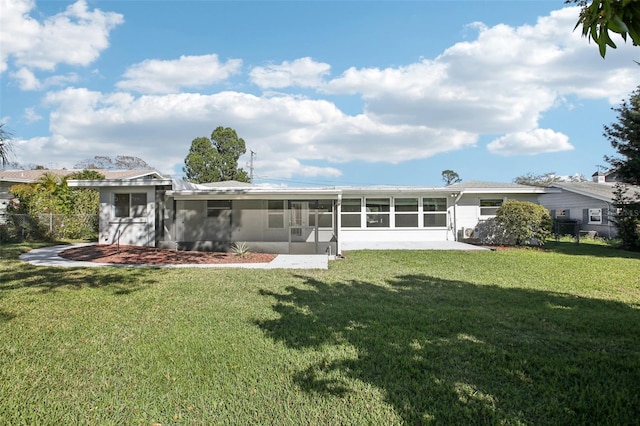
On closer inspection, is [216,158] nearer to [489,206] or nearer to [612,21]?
[489,206]

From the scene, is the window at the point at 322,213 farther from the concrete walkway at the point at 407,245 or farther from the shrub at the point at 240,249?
the shrub at the point at 240,249

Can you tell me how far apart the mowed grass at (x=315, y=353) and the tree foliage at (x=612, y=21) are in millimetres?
2538

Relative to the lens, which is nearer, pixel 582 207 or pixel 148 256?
pixel 148 256

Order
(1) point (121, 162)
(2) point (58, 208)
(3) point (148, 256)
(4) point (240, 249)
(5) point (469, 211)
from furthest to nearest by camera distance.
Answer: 1. (1) point (121, 162)
2. (5) point (469, 211)
3. (2) point (58, 208)
4. (4) point (240, 249)
5. (3) point (148, 256)

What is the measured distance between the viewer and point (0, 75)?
1182 centimetres

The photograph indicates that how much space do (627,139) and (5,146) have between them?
907 inches

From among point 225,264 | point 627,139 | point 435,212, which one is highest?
point 627,139

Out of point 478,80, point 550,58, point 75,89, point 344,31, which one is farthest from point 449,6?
point 75,89

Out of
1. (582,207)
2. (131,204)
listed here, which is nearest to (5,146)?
(131,204)

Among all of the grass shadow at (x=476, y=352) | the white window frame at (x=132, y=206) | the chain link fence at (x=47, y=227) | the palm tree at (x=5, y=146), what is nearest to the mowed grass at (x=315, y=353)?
the grass shadow at (x=476, y=352)

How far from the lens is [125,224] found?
14328 millimetres

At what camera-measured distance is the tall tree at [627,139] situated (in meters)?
15.0

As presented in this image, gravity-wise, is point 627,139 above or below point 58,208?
above

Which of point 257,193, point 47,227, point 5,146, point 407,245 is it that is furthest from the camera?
point 47,227
